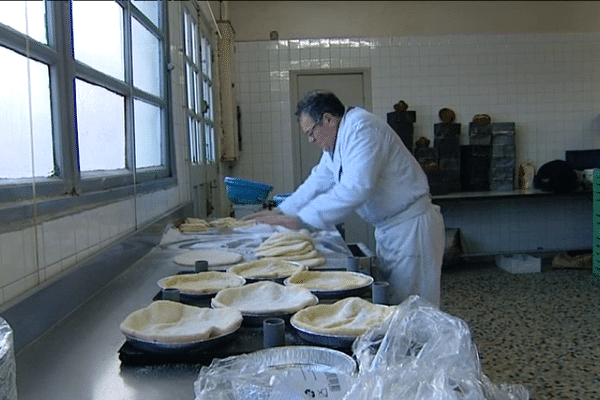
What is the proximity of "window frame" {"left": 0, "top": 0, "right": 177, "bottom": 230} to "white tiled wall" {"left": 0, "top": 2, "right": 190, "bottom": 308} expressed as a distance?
1.5 inches

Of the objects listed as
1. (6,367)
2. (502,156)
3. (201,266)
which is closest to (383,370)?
(6,367)

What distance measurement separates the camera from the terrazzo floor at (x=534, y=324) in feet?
9.92

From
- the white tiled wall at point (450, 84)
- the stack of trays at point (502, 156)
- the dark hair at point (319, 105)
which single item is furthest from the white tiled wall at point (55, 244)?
the stack of trays at point (502, 156)

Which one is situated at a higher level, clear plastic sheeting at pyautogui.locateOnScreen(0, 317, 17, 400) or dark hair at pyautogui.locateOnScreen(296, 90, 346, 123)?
dark hair at pyautogui.locateOnScreen(296, 90, 346, 123)

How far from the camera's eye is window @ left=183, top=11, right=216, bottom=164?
3.92 m

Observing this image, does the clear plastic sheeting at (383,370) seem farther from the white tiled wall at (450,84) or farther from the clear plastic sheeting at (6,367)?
the white tiled wall at (450,84)

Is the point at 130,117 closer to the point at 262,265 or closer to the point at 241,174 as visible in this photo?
the point at 262,265

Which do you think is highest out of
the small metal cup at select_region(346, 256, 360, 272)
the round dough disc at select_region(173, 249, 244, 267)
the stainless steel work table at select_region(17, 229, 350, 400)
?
the small metal cup at select_region(346, 256, 360, 272)

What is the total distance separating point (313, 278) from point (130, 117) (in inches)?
49.7

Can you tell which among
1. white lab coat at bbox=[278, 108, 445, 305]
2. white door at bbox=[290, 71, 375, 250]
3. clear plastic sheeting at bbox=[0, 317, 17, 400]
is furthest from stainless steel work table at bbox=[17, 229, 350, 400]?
white door at bbox=[290, 71, 375, 250]

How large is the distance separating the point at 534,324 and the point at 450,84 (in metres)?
2.96

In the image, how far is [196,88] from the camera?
14.0 ft

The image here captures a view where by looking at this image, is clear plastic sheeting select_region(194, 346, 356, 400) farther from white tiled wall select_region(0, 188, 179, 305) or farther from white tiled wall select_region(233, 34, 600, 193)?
white tiled wall select_region(233, 34, 600, 193)

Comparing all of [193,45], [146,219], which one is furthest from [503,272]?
[146,219]
